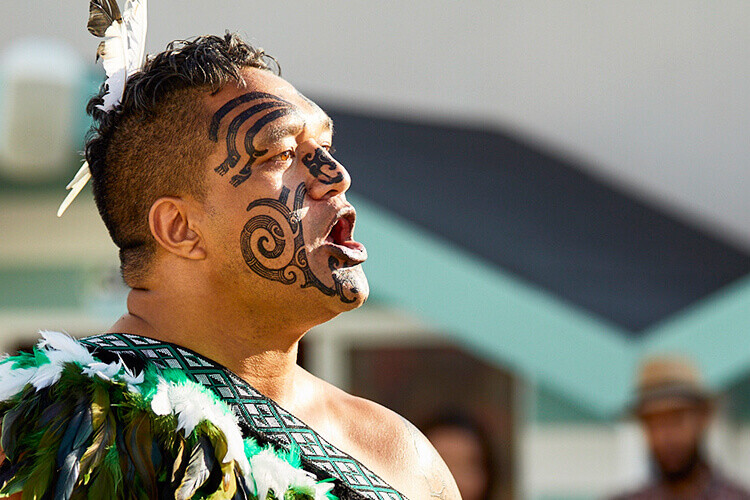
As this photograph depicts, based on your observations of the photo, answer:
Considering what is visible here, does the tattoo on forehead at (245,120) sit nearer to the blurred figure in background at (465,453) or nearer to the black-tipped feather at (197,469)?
the black-tipped feather at (197,469)

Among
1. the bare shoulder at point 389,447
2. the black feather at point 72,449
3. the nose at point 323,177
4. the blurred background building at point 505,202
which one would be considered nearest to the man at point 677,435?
the blurred background building at point 505,202

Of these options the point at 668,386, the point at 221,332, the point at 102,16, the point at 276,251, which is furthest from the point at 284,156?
the point at 668,386

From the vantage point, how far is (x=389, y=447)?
8.16 feet

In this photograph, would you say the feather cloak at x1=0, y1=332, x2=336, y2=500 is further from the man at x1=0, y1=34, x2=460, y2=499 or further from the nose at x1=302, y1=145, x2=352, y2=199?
the nose at x1=302, y1=145, x2=352, y2=199

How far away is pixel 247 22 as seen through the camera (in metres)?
10.3

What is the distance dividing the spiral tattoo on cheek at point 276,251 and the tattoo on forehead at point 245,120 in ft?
0.26

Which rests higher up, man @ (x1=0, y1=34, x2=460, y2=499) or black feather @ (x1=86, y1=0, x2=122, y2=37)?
black feather @ (x1=86, y1=0, x2=122, y2=37)

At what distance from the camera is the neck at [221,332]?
7.52 feet

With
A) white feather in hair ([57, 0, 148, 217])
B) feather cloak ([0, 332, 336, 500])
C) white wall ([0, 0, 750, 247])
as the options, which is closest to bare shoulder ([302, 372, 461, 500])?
feather cloak ([0, 332, 336, 500])

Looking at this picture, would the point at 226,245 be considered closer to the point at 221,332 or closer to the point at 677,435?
the point at 221,332

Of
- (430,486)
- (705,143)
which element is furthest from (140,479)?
(705,143)

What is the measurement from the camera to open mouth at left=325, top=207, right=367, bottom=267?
7.55ft

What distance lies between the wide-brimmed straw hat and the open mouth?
10.6ft

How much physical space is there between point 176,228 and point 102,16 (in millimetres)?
490
